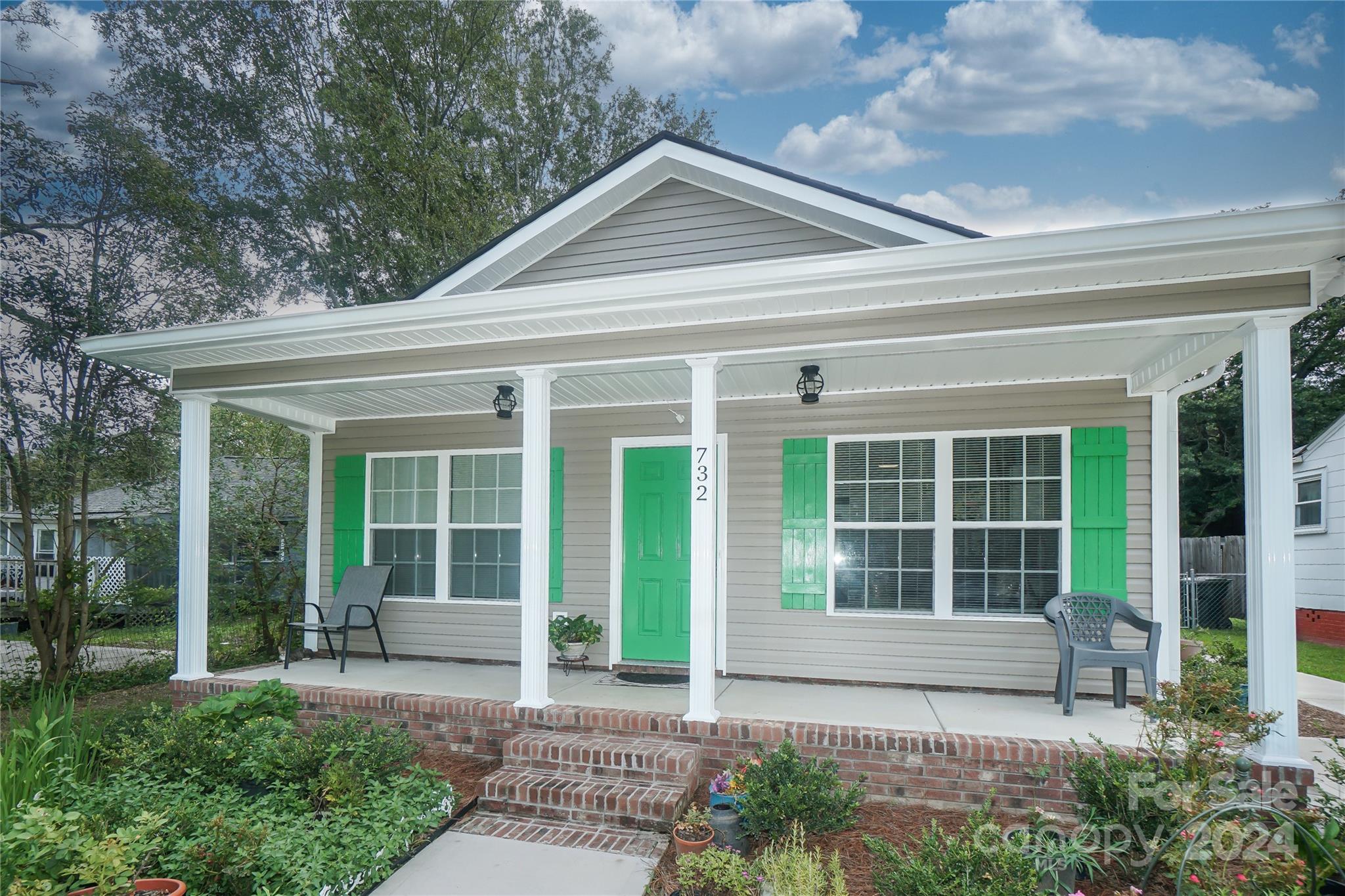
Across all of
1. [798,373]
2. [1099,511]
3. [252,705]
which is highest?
[798,373]

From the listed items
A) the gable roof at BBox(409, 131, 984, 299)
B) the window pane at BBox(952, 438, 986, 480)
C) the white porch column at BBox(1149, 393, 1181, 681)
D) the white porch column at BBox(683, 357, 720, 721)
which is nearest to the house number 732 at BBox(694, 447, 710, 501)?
the white porch column at BBox(683, 357, 720, 721)

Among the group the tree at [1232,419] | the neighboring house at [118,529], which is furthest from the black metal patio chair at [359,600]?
the tree at [1232,419]

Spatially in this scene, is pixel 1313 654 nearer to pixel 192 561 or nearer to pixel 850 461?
pixel 850 461


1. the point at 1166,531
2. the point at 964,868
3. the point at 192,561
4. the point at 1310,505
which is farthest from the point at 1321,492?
the point at 192,561

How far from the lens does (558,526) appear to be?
600cm

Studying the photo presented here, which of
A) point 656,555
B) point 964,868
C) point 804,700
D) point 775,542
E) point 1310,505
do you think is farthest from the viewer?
point 1310,505

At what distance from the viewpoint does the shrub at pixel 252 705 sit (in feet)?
13.6

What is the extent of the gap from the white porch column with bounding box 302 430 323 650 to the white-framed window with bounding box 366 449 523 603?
0.54 meters

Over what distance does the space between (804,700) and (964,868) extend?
2131 mm

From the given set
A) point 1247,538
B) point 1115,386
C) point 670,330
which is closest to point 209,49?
point 670,330

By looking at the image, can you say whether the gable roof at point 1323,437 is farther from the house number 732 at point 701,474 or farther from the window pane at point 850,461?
the house number 732 at point 701,474

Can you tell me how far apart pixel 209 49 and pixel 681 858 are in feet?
42.6

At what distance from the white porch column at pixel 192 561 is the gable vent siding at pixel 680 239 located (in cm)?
286

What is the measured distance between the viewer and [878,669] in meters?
5.19
